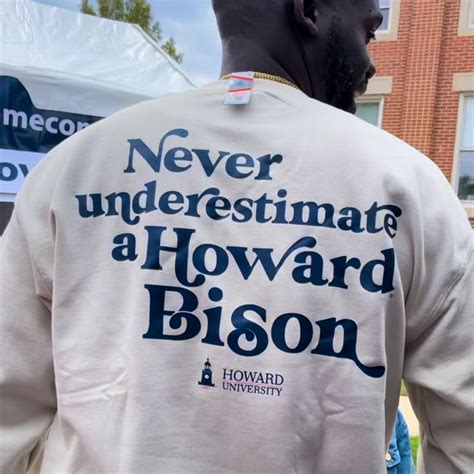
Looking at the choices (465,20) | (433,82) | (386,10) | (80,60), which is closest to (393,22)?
(386,10)

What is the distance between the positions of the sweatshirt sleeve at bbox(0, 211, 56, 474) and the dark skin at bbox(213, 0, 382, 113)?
0.49m

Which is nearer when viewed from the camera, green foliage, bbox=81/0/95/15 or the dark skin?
the dark skin

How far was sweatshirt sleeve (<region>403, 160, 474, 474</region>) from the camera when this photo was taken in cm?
85

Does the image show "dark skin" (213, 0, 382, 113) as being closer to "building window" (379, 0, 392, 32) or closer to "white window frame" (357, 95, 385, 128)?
"white window frame" (357, 95, 385, 128)

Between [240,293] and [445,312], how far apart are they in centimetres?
31

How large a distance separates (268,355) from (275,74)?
0.49 meters

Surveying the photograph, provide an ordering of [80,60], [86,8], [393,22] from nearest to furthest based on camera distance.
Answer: [80,60]
[86,8]
[393,22]

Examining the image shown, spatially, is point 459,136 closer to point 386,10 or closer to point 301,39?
point 386,10

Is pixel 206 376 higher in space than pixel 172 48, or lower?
lower

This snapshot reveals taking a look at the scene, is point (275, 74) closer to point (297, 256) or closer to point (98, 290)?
point (297, 256)

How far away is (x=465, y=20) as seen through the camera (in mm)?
8953

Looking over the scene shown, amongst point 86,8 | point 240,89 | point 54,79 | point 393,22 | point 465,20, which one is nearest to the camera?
point 240,89

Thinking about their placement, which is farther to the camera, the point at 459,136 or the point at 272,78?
the point at 459,136

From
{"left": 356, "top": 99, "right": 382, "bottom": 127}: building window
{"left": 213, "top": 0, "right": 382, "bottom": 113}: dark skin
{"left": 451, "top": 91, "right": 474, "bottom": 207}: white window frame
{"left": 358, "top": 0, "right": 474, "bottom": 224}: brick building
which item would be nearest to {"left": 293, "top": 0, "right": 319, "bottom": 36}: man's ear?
{"left": 213, "top": 0, "right": 382, "bottom": 113}: dark skin
